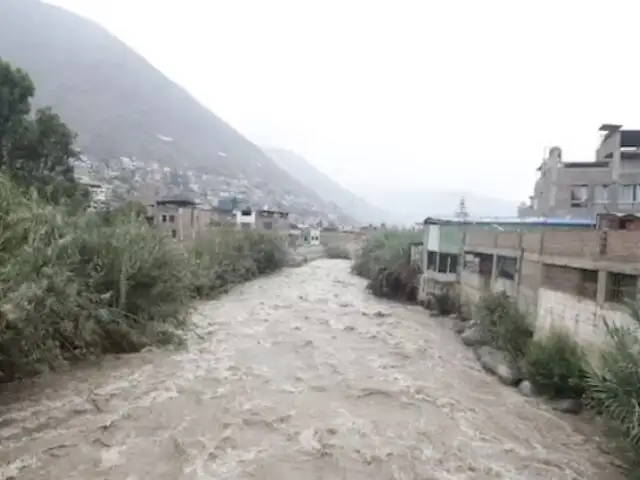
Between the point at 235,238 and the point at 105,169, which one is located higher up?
the point at 105,169

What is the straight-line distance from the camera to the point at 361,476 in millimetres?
6352

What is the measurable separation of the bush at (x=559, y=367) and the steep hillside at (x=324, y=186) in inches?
4901

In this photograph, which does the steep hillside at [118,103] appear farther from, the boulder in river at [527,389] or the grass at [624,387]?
the grass at [624,387]

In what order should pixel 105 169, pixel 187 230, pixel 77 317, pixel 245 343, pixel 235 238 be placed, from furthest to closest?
1. pixel 105 169
2. pixel 187 230
3. pixel 235 238
4. pixel 245 343
5. pixel 77 317

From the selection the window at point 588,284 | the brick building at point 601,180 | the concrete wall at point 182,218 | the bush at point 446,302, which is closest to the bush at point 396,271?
the bush at point 446,302

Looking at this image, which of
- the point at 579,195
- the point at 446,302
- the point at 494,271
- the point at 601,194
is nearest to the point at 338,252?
the point at 579,195

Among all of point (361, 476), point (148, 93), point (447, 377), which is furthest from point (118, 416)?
point (148, 93)

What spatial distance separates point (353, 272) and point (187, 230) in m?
9.63

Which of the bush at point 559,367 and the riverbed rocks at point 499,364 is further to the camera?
the riverbed rocks at point 499,364

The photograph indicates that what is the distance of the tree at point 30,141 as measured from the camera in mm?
18484

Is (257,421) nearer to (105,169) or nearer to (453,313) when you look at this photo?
(453,313)

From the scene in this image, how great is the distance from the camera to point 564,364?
353 inches

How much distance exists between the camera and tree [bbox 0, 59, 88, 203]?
18.5 m

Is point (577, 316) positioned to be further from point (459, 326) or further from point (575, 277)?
point (459, 326)
